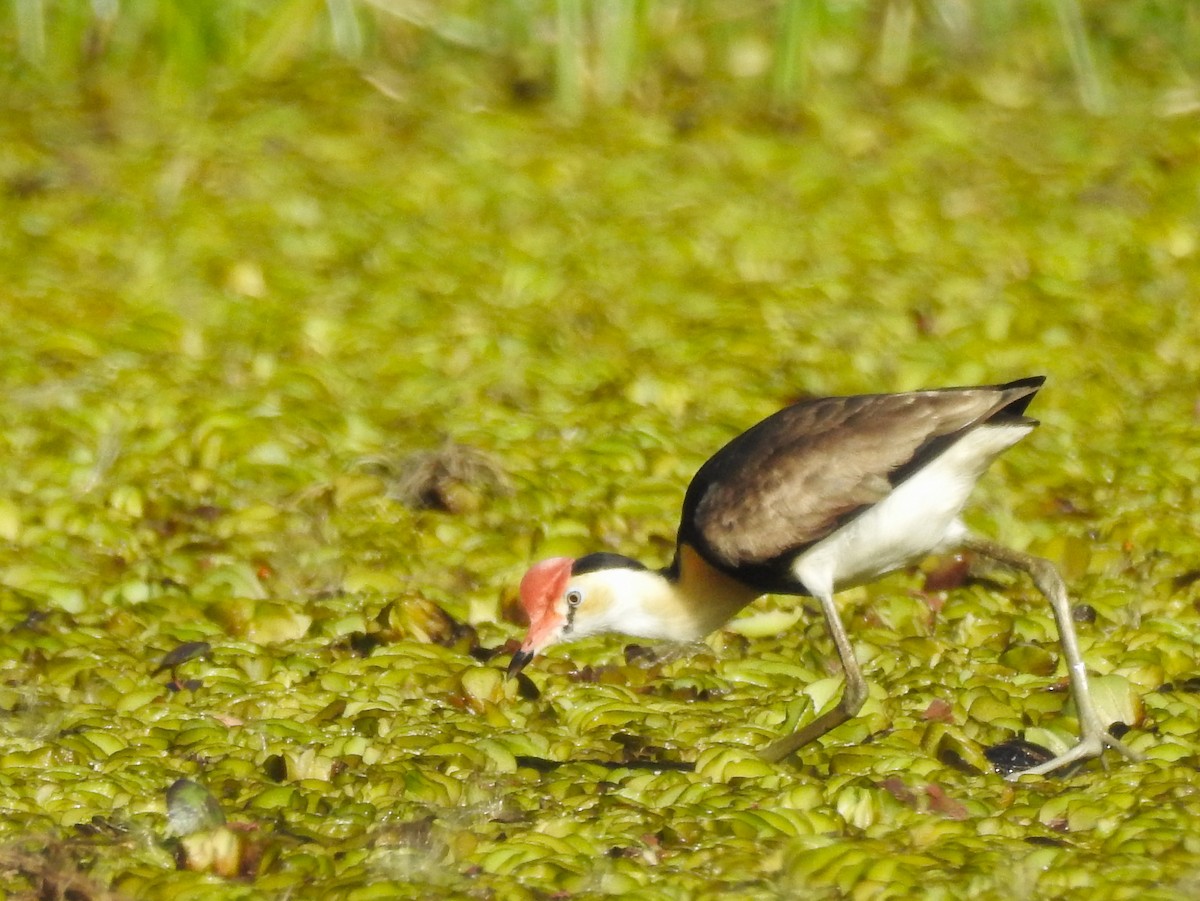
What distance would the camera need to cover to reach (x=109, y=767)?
17.5 ft

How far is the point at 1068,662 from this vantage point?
5.61 meters

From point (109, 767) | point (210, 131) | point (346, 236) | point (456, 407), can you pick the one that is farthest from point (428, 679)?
point (210, 131)

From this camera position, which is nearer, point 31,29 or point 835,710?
point 835,710

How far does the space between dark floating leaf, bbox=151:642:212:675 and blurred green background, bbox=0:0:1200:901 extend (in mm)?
16

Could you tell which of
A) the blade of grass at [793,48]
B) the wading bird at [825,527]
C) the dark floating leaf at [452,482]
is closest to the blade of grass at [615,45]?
the blade of grass at [793,48]

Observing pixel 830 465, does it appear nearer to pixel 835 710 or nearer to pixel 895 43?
pixel 835 710

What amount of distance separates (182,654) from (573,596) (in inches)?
49.0

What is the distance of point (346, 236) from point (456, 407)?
142 centimetres

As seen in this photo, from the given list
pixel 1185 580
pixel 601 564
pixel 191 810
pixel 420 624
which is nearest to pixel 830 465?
pixel 601 564

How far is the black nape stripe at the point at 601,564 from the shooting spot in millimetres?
5961

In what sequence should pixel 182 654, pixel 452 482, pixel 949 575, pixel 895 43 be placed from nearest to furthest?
pixel 182 654 → pixel 949 575 → pixel 452 482 → pixel 895 43

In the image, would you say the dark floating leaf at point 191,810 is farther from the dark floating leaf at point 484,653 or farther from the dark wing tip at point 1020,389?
the dark wing tip at point 1020,389

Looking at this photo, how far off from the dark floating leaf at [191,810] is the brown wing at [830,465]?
165cm

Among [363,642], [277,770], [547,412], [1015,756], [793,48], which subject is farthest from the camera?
[793,48]
